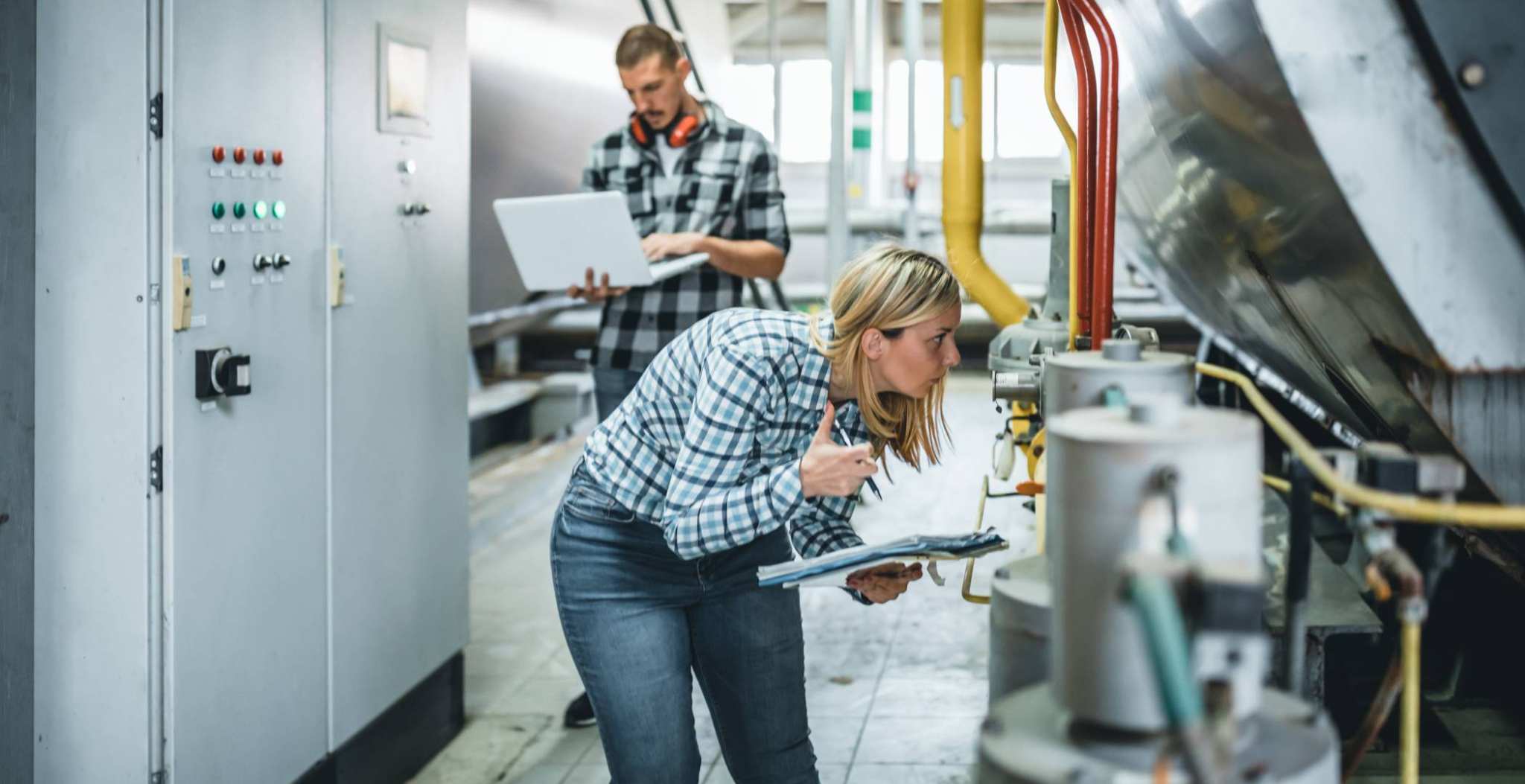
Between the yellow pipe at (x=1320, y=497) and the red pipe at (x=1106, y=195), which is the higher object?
the red pipe at (x=1106, y=195)

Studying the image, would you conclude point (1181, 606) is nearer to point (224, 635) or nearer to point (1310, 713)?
point (1310, 713)

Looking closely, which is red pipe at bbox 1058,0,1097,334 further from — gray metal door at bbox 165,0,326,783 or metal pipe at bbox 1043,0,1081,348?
gray metal door at bbox 165,0,326,783

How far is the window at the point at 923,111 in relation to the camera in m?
11.1

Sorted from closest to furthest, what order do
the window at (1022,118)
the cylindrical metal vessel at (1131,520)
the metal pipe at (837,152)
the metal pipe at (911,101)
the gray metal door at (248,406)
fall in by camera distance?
the cylindrical metal vessel at (1131,520), the gray metal door at (248,406), the metal pipe at (837,152), the metal pipe at (911,101), the window at (1022,118)

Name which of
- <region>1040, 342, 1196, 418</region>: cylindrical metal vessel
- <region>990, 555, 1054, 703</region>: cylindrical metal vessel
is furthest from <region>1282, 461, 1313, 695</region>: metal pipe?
<region>990, 555, 1054, 703</region>: cylindrical metal vessel

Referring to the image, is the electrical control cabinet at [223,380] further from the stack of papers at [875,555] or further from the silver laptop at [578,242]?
the stack of papers at [875,555]

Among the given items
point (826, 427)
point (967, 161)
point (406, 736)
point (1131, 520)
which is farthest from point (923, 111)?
point (1131, 520)

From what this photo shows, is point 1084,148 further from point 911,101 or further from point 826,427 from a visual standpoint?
point 911,101

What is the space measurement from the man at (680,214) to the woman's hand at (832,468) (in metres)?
1.44

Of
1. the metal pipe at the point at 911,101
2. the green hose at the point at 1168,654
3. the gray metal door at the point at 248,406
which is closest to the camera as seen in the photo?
the green hose at the point at 1168,654

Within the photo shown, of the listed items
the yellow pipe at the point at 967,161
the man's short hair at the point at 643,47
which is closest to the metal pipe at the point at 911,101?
the yellow pipe at the point at 967,161

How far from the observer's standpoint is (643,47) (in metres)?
2.97

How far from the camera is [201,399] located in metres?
2.25

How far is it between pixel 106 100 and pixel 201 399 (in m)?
0.46
